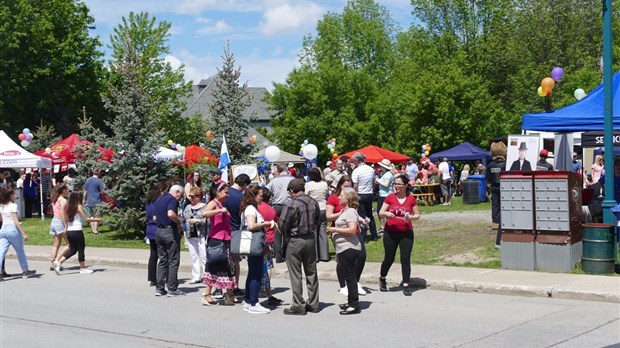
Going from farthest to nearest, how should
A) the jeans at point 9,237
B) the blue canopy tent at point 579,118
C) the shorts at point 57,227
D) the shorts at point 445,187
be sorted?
the shorts at point 445,187, the shorts at point 57,227, the blue canopy tent at point 579,118, the jeans at point 9,237

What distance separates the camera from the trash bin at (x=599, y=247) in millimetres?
12266

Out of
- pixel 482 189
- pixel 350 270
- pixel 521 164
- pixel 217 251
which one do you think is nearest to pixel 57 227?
pixel 217 251

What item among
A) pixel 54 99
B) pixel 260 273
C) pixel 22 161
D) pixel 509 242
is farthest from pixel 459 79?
pixel 260 273

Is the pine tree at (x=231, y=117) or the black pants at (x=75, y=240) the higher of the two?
the pine tree at (x=231, y=117)

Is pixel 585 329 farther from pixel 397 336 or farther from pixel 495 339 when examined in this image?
pixel 397 336

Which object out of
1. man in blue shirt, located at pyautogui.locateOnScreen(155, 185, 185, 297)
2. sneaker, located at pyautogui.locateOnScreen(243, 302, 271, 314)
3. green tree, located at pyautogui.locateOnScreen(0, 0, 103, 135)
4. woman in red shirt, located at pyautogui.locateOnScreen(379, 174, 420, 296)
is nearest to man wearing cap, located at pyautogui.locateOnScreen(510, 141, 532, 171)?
woman in red shirt, located at pyautogui.locateOnScreen(379, 174, 420, 296)

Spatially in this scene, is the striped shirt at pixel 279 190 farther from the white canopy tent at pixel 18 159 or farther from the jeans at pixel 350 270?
the white canopy tent at pixel 18 159

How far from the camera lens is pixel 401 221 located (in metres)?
11.4

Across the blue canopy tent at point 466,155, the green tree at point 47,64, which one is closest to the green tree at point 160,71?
the green tree at point 47,64

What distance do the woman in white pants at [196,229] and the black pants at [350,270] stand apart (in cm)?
235

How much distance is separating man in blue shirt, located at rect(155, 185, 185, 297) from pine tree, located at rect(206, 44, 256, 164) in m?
11.0

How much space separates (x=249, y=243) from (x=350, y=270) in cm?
143

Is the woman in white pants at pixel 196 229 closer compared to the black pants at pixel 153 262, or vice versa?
the woman in white pants at pixel 196 229

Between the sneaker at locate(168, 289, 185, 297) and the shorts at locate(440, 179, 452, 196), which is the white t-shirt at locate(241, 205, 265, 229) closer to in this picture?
the sneaker at locate(168, 289, 185, 297)
